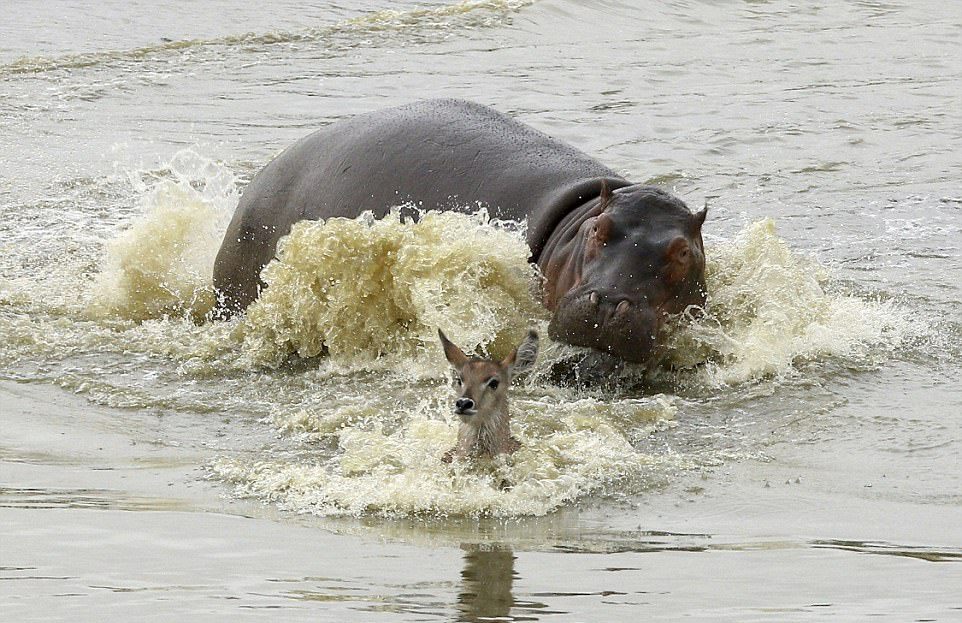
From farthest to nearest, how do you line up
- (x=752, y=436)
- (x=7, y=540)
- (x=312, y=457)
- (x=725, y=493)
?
(x=752, y=436) < (x=312, y=457) < (x=725, y=493) < (x=7, y=540)

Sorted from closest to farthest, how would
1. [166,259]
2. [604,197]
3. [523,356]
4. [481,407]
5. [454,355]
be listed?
[481,407]
[454,355]
[523,356]
[604,197]
[166,259]

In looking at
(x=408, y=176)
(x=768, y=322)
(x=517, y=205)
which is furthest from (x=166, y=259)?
(x=768, y=322)

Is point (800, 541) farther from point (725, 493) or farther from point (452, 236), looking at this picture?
point (452, 236)

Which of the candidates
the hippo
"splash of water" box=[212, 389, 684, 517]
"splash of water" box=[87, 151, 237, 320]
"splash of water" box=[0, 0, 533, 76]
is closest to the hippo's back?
the hippo

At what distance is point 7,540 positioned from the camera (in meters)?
4.12

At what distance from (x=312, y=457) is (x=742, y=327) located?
7.55ft

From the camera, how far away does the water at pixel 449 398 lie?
13.0 feet

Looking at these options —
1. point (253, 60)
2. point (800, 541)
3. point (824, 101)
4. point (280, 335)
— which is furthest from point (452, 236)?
point (253, 60)

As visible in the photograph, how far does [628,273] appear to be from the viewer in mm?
6195

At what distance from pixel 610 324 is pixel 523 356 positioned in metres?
0.80

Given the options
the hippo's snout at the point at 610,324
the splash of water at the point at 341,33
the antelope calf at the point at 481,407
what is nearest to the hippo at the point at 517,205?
the hippo's snout at the point at 610,324

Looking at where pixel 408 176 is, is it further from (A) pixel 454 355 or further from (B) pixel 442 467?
(B) pixel 442 467

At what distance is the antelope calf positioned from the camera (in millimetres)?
5027

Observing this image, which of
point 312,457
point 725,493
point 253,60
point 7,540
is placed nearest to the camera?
point 7,540
